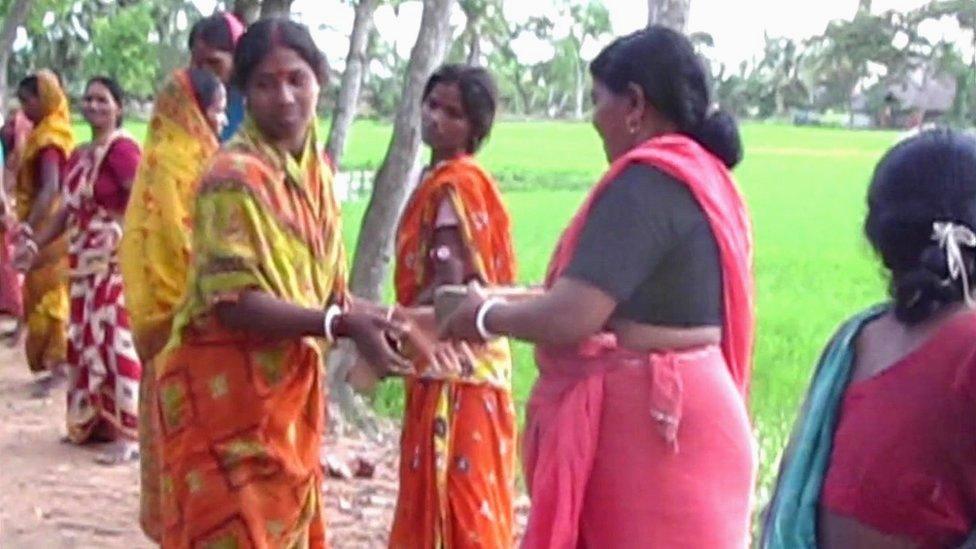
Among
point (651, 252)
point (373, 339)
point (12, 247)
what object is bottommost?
point (12, 247)

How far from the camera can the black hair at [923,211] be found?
252 cm

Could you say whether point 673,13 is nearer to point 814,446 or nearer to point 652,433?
point 652,433

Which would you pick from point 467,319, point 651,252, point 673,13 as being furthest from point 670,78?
point 673,13

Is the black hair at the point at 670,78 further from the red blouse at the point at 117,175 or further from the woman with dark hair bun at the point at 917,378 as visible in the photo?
the red blouse at the point at 117,175

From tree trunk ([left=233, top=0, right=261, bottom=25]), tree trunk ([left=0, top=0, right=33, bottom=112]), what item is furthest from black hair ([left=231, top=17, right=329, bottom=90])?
tree trunk ([left=0, top=0, right=33, bottom=112])

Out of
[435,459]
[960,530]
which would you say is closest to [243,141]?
[435,459]

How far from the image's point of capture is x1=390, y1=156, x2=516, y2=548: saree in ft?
15.2

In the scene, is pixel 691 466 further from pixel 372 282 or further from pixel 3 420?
pixel 3 420

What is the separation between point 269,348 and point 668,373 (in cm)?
93

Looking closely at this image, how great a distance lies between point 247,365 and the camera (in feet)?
11.9

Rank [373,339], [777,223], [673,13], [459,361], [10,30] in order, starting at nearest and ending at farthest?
[373,339] < [459,361] < [673,13] < [10,30] < [777,223]

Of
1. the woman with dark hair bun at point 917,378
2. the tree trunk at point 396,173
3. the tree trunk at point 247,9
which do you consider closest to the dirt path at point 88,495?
the tree trunk at point 396,173

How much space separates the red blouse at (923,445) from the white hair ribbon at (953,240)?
82 mm

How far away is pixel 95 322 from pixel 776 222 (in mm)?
17850
